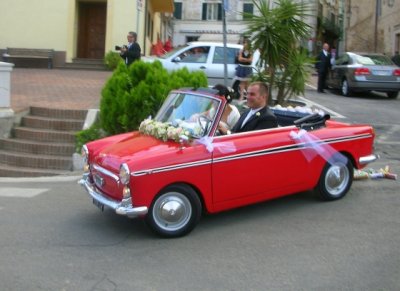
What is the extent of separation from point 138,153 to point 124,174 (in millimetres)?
340

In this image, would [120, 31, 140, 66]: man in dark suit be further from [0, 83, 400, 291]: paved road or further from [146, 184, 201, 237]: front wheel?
[146, 184, 201, 237]: front wheel

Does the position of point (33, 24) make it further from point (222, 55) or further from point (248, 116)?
point (248, 116)

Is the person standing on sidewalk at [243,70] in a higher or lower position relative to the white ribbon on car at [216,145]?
higher

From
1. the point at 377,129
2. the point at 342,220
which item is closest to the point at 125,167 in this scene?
the point at 342,220

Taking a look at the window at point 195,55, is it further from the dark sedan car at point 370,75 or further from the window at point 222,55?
the dark sedan car at point 370,75

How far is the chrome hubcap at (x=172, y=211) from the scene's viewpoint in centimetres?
554

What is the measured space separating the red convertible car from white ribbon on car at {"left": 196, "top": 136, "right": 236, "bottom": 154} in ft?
0.03

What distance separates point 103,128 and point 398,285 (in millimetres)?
6483

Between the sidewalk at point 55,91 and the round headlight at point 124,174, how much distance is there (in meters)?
6.57

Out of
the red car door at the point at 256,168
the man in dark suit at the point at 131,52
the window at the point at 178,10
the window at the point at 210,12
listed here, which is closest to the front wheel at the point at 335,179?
the red car door at the point at 256,168

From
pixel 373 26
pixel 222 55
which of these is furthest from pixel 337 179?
pixel 373 26

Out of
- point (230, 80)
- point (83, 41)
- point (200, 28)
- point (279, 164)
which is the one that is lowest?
point (279, 164)

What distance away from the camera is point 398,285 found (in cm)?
450

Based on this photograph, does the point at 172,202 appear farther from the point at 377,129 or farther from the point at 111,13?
the point at 111,13
